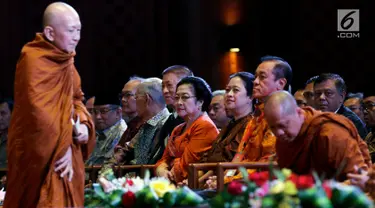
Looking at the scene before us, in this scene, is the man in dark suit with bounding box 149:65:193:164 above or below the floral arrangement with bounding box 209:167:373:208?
below

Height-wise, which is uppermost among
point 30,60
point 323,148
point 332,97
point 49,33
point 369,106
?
point 49,33

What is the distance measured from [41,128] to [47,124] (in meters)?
0.03

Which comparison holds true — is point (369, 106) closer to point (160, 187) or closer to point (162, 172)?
point (162, 172)

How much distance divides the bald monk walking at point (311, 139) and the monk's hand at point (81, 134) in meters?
0.97

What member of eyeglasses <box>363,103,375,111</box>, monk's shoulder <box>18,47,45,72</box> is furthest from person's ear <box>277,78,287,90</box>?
eyeglasses <box>363,103,375,111</box>

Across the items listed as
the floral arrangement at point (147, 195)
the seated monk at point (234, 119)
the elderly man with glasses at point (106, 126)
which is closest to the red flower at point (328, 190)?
the floral arrangement at point (147, 195)

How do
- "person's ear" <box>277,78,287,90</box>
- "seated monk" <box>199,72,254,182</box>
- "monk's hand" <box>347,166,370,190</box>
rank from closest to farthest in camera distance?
"monk's hand" <box>347,166,370,190</box>
"person's ear" <box>277,78,287,90</box>
"seated monk" <box>199,72,254,182</box>

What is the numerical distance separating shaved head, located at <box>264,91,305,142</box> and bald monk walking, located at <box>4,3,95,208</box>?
1.03 meters

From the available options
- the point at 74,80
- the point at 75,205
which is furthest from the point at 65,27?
the point at 75,205

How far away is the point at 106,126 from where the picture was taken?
6.66 metres

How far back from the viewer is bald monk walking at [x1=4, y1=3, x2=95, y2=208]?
4.09 meters

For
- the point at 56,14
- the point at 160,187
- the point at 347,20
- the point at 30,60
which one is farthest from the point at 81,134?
the point at 347,20

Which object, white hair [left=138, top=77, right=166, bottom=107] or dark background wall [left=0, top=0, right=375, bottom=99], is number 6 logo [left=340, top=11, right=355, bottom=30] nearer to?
dark background wall [left=0, top=0, right=375, bottom=99]

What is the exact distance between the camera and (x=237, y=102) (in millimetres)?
5172
